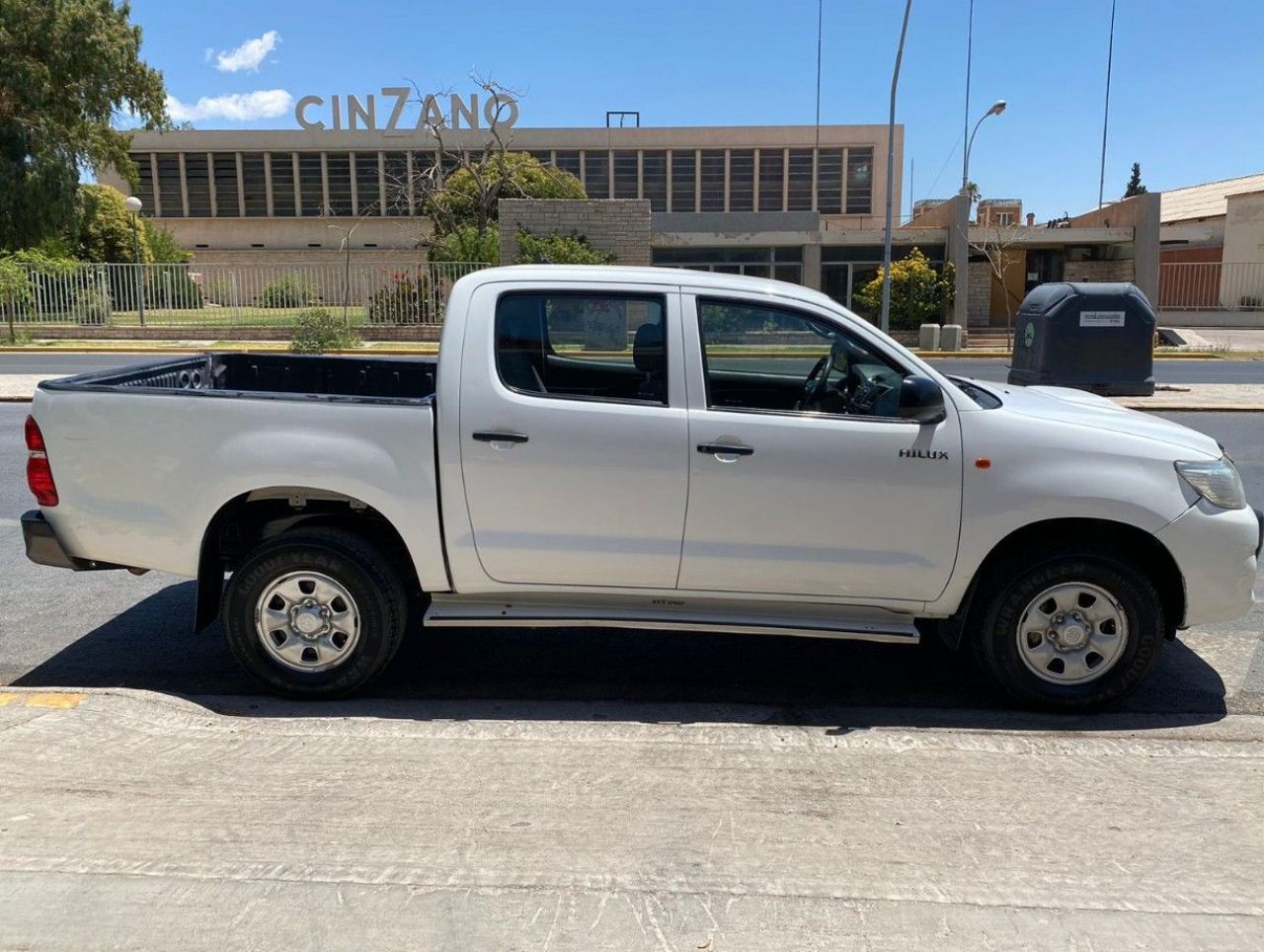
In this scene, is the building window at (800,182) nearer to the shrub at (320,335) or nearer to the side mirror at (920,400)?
the shrub at (320,335)

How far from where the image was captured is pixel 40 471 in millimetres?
4887

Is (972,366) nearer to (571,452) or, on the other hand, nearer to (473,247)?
(473,247)

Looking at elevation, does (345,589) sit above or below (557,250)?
below

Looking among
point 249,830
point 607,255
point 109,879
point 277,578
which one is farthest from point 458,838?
point 607,255

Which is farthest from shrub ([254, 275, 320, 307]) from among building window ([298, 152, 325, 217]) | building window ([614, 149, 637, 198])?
building window ([614, 149, 637, 198])

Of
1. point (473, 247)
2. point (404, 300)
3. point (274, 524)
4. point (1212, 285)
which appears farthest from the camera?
point (1212, 285)

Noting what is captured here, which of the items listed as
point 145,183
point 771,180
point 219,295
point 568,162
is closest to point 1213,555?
point 219,295

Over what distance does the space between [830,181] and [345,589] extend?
59182 mm

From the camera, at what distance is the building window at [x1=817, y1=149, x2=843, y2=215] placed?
59.8 meters

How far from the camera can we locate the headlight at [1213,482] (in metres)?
4.61

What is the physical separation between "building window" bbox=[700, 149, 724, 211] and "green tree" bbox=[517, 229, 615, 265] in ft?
103

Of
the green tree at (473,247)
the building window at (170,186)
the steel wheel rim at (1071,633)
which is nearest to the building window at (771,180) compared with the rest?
the green tree at (473,247)

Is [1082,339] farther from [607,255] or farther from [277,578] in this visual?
[607,255]

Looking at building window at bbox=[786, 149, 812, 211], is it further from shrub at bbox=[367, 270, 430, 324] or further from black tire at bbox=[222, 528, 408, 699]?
black tire at bbox=[222, 528, 408, 699]
